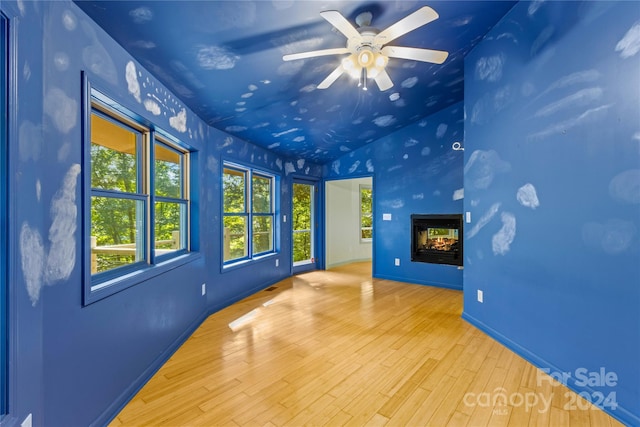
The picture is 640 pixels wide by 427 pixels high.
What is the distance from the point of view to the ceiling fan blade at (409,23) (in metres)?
1.65

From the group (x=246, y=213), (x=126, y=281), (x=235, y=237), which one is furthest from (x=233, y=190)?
(x=126, y=281)

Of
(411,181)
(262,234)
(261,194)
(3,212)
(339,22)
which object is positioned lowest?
(262,234)

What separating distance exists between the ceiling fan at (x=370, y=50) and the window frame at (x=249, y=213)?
2.18 meters

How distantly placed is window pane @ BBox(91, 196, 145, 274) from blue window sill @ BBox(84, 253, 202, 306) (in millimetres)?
144

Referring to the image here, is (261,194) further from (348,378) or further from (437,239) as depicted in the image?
(348,378)

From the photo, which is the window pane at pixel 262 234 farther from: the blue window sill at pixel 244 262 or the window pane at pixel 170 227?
the window pane at pixel 170 227

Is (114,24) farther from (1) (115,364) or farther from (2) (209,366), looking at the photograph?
(2) (209,366)

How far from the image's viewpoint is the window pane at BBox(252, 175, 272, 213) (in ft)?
15.5

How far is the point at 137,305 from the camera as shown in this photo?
204 centimetres

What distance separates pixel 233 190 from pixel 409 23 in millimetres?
3112

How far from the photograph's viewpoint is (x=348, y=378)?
7.00 ft

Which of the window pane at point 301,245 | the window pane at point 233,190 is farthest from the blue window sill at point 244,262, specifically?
the window pane at point 301,245

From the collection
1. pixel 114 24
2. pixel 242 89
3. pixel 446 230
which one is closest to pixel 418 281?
pixel 446 230

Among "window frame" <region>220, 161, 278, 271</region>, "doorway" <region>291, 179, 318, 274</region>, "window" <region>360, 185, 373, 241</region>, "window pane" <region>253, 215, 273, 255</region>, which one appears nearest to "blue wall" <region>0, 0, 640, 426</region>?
"window frame" <region>220, 161, 278, 271</region>
